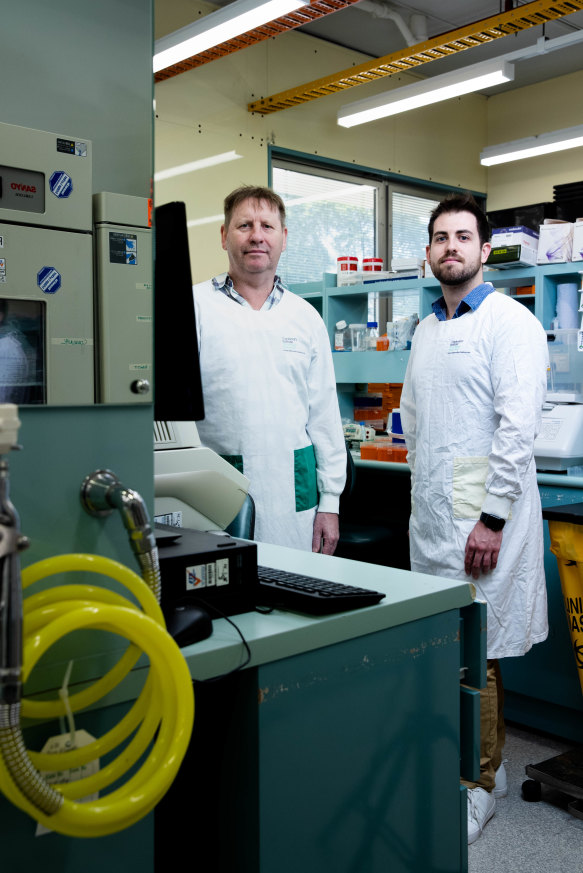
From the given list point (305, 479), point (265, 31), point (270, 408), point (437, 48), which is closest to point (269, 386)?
point (270, 408)

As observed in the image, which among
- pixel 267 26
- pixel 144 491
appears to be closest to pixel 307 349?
pixel 144 491

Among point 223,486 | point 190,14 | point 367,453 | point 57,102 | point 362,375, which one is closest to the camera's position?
point 57,102

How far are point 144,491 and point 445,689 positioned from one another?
26.0 inches

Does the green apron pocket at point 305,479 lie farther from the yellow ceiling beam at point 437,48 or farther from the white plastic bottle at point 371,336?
the yellow ceiling beam at point 437,48

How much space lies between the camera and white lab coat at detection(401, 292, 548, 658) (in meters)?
2.27

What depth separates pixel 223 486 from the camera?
1383 millimetres

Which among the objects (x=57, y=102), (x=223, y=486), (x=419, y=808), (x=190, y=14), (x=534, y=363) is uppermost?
(x=190, y=14)

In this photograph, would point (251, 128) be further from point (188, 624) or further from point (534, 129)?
point (188, 624)

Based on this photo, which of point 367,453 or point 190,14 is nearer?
point 367,453

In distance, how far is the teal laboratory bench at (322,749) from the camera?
1056 millimetres

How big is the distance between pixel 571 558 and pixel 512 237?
1387 mm

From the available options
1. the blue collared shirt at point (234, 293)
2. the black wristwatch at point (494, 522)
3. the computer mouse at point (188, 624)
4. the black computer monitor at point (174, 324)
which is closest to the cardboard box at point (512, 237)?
the blue collared shirt at point (234, 293)

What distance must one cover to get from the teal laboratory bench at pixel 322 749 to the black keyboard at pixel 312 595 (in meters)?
0.02

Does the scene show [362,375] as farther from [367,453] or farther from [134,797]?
[134,797]
